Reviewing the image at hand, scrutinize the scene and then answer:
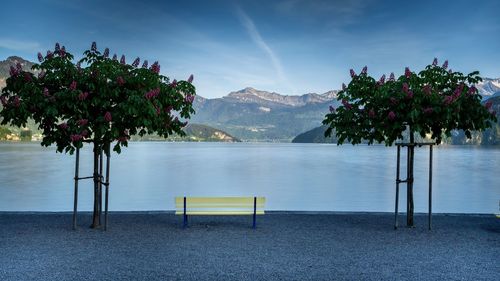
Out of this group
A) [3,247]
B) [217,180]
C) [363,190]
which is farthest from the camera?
[217,180]

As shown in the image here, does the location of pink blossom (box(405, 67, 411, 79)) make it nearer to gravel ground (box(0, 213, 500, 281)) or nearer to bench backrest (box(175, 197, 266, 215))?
gravel ground (box(0, 213, 500, 281))

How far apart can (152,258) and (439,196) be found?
3998 centimetres

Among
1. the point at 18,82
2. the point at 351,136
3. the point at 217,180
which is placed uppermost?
the point at 18,82

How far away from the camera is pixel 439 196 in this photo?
151ft

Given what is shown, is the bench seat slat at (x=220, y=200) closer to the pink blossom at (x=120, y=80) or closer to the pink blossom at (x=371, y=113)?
the pink blossom at (x=120, y=80)

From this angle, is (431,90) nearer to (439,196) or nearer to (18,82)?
(18,82)

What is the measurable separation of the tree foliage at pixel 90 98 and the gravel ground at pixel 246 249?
2.87 m

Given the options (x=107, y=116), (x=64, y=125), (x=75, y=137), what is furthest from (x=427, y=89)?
(x=64, y=125)

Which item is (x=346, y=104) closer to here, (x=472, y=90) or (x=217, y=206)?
(x=472, y=90)

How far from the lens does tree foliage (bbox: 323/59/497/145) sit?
14.8 m

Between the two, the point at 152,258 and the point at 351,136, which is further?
the point at 351,136

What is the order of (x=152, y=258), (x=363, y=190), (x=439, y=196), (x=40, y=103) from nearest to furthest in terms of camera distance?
(x=152, y=258) → (x=40, y=103) → (x=439, y=196) → (x=363, y=190)

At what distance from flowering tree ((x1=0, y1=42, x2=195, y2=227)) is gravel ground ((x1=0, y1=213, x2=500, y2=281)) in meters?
2.45

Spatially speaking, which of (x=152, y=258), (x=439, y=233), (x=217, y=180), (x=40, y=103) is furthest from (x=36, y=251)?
(x=217, y=180)
